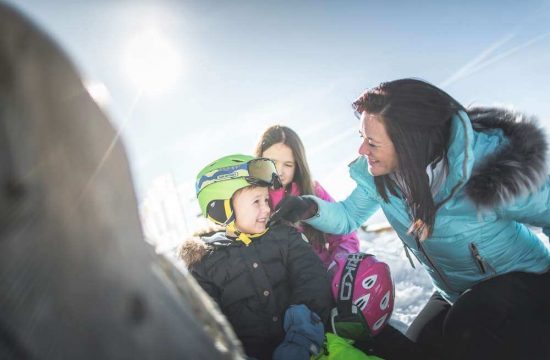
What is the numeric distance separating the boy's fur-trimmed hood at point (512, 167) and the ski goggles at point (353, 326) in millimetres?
1042

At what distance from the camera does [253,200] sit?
2.58m

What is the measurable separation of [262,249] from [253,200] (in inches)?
15.4

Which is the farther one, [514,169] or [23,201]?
[514,169]

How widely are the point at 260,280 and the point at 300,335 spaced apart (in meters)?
0.58

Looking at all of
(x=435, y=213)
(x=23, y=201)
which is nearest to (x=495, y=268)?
(x=435, y=213)

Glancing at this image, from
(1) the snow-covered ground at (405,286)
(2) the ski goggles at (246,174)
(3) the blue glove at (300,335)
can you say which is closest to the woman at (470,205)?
(2) the ski goggles at (246,174)

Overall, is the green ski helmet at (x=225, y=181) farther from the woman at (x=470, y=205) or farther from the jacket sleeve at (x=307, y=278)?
the woman at (x=470, y=205)

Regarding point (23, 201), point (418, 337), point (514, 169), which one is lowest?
point (418, 337)

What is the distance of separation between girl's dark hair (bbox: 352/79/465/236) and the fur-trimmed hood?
1384 mm

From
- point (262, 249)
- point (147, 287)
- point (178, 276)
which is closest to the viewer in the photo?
point (147, 287)

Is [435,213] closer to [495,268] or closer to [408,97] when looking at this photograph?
[495,268]

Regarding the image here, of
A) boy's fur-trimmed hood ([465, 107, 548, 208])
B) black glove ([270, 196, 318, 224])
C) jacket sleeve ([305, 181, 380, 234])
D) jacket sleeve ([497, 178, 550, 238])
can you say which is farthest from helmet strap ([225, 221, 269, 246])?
jacket sleeve ([497, 178, 550, 238])

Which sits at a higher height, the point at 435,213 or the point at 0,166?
the point at 0,166

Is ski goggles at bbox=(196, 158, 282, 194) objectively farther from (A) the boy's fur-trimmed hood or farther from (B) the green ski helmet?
(A) the boy's fur-trimmed hood
